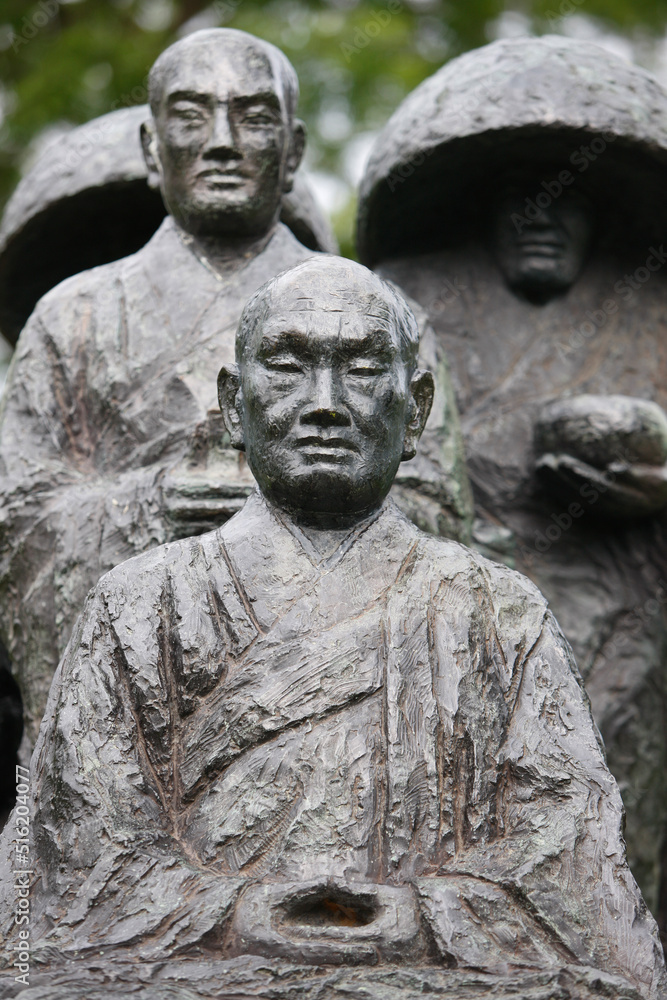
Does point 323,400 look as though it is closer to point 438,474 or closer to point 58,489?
point 438,474

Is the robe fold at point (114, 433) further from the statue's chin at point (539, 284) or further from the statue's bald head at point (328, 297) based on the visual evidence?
the statue's chin at point (539, 284)

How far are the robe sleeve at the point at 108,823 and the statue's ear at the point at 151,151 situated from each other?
2.28m

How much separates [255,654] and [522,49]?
13.2 feet

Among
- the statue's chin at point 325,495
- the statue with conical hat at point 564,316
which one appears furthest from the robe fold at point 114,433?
the statue with conical hat at point 564,316

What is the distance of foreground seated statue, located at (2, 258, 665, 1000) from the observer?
146 inches

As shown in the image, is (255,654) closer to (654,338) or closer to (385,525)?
(385,525)

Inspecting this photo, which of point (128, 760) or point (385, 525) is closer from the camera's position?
point (128, 760)

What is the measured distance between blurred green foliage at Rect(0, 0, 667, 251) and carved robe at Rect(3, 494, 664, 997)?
22.0 feet

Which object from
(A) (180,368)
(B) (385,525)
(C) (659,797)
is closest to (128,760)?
(B) (385,525)

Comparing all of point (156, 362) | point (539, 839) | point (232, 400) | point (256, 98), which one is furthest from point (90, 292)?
point (539, 839)

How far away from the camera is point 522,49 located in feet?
23.9

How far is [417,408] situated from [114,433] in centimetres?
151

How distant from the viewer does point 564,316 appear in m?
7.54

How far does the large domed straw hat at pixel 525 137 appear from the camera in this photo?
6.98m
